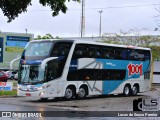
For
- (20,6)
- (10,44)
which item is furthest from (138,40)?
(20,6)

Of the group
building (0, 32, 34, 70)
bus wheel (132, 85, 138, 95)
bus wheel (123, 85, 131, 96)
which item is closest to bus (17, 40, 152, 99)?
bus wheel (123, 85, 131, 96)

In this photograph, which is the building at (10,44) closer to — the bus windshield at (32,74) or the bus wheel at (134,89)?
the bus wheel at (134,89)

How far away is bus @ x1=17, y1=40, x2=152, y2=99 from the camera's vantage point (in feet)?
80.7

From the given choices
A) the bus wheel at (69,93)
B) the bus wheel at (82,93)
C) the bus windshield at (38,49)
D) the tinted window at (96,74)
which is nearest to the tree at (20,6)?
the bus windshield at (38,49)

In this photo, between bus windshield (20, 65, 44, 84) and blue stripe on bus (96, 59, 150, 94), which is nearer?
bus windshield (20, 65, 44, 84)

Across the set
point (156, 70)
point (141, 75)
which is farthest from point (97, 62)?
point (156, 70)

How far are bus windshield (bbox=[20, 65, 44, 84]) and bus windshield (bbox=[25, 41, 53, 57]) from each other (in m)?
0.89

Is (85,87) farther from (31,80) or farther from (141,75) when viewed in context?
(141,75)

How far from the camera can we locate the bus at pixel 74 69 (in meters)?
24.6

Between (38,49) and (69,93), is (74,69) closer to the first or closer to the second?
(69,93)

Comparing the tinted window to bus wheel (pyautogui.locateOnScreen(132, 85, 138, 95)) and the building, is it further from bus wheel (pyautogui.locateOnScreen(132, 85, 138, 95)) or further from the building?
the building

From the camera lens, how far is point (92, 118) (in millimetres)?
15438

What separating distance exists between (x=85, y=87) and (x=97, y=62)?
1941 mm

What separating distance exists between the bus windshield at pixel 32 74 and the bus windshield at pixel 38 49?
0.89 m
